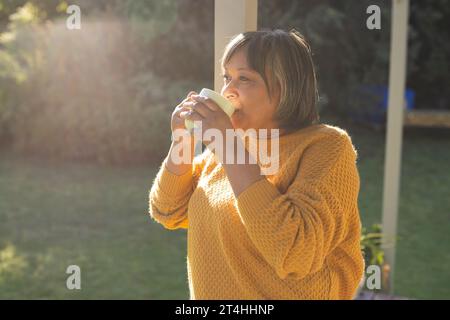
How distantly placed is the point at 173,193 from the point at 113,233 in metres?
4.03

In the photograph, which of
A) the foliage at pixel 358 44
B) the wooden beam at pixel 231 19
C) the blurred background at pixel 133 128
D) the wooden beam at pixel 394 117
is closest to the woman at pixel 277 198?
the wooden beam at pixel 231 19

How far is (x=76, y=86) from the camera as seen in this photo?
24.7 feet

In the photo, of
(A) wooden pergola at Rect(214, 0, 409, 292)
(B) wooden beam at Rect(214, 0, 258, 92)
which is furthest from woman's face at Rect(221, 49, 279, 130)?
(A) wooden pergola at Rect(214, 0, 409, 292)

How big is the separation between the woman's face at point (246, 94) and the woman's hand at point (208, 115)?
7 centimetres

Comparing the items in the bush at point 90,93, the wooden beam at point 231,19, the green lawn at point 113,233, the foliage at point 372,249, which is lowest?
the green lawn at point 113,233

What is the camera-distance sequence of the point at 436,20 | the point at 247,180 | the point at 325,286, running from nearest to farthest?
1. the point at 247,180
2. the point at 325,286
3. the point at 436,20

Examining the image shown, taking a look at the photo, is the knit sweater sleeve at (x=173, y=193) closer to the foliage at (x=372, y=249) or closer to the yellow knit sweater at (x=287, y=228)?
the yellow knit sweater at (x=287, y=228)

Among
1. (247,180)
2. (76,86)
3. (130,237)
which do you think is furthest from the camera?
(76,86)

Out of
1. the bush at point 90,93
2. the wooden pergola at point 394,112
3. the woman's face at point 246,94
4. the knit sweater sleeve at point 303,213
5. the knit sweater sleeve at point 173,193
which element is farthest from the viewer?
the bush at point 90,93

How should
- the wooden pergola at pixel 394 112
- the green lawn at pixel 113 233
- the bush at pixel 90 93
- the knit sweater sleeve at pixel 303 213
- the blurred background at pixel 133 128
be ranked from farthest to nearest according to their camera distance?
the bush at pixel 90 93 < the blurred background at pixel 133 128 < the green lawn at pixel 113 233 < the wooden pergola at pixel 394 112 < the knit sweater sleeve at pixel 303 213

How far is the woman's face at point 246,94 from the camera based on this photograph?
1.20 meters
